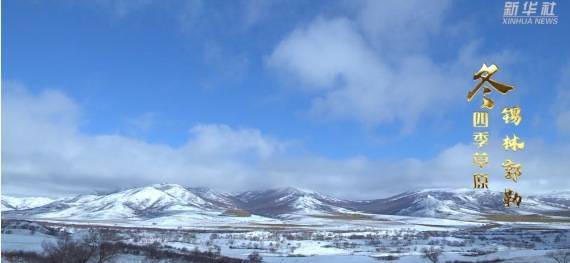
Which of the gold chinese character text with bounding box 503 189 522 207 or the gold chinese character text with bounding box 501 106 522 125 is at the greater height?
the gold chinese character text with bounding box 501 106 522 125

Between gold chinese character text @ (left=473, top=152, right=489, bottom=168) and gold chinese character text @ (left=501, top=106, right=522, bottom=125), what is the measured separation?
1778 mm

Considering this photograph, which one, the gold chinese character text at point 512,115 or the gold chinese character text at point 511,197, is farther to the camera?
the gold chinese character text at point 512,115

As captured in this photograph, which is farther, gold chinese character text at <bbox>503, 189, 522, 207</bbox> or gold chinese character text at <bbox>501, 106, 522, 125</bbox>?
gold chinese character text at <bbox>501, 106, 522, 125</bbox>

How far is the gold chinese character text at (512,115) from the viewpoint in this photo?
20781mm

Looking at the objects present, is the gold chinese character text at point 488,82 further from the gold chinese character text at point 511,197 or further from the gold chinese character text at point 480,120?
the gold chinese character text at point 511,197

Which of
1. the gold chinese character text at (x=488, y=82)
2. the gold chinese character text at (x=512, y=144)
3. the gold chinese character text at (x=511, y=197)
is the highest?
the gold chinese character text at (x=488, y=82)

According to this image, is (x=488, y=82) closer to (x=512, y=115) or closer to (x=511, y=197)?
(x=512, y=115)

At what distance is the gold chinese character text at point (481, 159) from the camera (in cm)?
2175

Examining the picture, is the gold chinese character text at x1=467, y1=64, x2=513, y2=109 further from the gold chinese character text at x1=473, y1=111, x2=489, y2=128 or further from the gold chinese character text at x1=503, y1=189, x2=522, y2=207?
the gold chinese character text at x1=503, y1=189, x2=522, y2=207

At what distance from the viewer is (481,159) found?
21.8 metres

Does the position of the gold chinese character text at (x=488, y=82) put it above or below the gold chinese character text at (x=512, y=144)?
above

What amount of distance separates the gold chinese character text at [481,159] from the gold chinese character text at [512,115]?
178 centimetres

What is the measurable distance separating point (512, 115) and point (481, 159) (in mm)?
2187

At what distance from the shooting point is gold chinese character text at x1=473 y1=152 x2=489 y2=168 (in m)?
21.8
